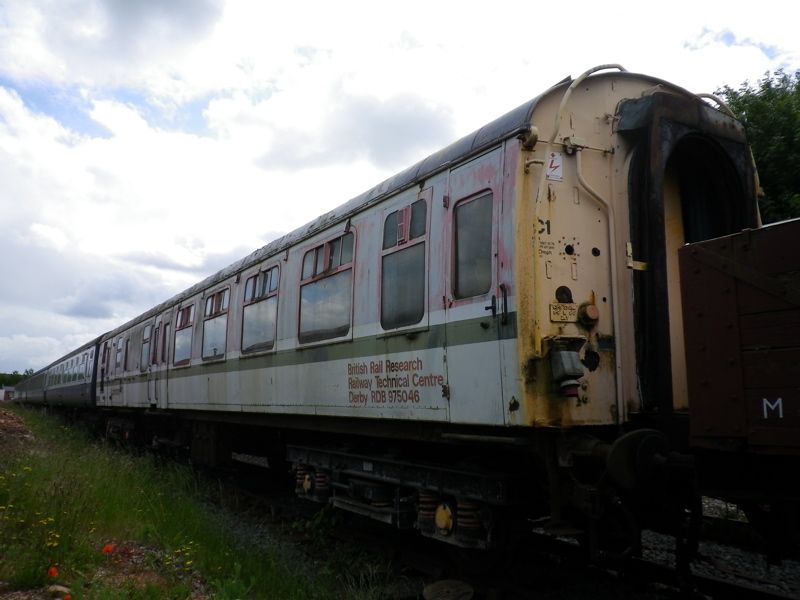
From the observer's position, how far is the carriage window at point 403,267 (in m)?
5.11

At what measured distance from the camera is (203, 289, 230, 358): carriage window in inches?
363

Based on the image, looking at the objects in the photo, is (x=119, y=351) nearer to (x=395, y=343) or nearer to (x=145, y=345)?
(x=145, y=345)

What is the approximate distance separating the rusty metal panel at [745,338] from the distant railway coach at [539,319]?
0.15 metres

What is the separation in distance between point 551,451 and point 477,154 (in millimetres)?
2098

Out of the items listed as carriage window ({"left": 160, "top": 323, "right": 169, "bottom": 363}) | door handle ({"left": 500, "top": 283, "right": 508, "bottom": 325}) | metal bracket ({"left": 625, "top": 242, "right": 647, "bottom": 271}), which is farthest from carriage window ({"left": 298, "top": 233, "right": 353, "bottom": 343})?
carriage window ({"left": 160, "top": 323, "right": 169, "bottom": 363})

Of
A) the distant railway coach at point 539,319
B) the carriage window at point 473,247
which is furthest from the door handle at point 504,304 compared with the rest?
the carriage window at point 473,247

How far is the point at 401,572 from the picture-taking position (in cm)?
559

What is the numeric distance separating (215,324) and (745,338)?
302 inches

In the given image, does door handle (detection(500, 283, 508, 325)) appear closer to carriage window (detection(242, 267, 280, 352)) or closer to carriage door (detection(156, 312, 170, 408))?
carriage window (detection(242, 267, 280, 352))

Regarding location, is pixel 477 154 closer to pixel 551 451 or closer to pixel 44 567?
pixel 551 451

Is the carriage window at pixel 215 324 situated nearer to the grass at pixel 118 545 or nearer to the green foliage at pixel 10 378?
the grass at pixel 118 545

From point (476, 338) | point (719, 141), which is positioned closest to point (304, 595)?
point (476, 338)

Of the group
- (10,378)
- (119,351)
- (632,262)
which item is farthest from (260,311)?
(10,378)

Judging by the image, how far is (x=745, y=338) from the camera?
3352 millimetres
